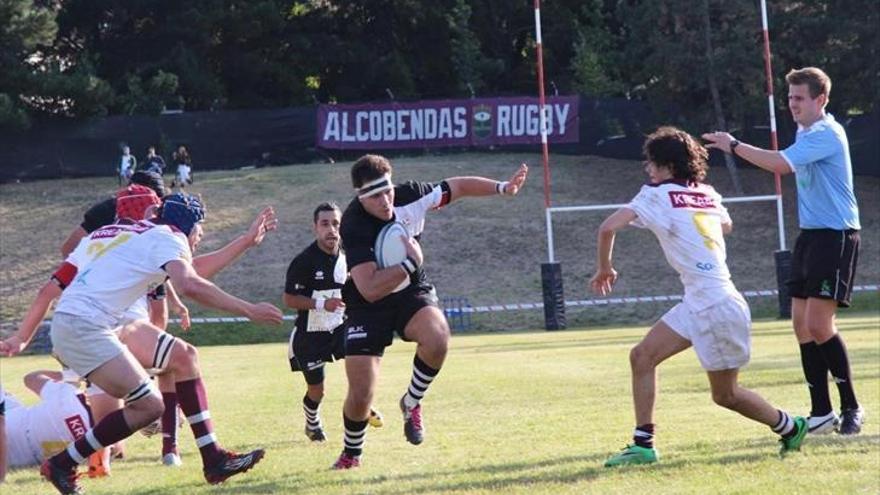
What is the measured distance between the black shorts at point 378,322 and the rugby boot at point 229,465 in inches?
39.2

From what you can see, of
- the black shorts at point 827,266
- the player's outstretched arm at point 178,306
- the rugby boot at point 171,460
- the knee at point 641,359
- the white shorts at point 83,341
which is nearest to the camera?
the white shorts at point 83,341

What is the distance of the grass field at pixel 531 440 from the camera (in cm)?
754

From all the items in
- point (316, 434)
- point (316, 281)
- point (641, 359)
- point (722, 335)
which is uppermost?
point (316, 281)

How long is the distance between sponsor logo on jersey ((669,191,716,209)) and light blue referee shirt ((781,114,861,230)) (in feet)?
3.92

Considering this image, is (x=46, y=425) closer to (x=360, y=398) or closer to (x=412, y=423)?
(x=360, y=398)

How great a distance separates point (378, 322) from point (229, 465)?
130 centimetres

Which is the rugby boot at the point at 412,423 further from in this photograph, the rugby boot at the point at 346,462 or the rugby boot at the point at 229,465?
the rugby boot at the point at 229,465

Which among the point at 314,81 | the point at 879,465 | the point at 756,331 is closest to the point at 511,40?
the point at 314,81

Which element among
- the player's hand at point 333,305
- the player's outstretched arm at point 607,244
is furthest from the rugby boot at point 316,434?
the player's outstretched arm at point 607,244

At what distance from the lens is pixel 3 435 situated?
7.77 metres

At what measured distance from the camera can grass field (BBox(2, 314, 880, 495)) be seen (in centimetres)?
754

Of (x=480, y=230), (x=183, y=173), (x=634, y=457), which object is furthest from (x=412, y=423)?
(x=183, y=173)

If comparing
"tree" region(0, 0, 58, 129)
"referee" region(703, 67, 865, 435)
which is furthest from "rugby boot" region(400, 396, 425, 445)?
"tree" region(0, 0, 58, 129)

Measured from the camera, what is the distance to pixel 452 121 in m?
39.1
